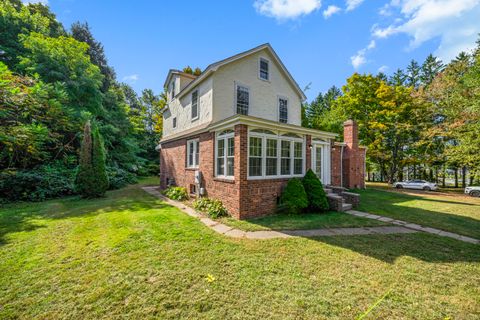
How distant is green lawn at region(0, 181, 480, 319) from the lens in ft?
8.59

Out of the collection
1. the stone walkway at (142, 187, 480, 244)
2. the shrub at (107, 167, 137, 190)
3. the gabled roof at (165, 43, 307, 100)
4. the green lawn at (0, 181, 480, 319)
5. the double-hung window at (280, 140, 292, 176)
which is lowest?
the green lawn at (0, 181, 480, 319)

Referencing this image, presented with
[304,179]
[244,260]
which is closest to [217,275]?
[244,260]

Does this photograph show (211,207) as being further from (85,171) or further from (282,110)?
(282,110)

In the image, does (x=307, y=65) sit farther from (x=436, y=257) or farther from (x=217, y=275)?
(x=217, y=275)

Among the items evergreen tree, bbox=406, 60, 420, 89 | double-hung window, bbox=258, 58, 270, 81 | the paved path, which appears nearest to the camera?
the paved path

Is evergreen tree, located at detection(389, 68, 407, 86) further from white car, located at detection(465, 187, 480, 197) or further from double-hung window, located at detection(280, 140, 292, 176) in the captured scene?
double-hung window, located at detection(280, 140, 292, 176)

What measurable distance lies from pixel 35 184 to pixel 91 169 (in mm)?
3199

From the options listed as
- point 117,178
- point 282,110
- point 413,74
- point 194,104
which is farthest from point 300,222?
point 413,74

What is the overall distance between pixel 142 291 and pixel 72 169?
1481 cm

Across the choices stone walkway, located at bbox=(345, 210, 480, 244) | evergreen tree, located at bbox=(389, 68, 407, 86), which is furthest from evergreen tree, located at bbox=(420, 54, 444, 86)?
stone walkway, located at bbox=(345, 210, 480, 244)

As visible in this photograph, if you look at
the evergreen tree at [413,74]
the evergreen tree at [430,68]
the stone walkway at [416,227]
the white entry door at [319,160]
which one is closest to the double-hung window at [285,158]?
the white entry door at [319,160]

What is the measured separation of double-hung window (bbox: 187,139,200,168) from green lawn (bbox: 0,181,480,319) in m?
5.03

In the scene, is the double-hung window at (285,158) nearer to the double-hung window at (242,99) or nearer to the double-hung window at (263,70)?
the double-hung window at (242,99)

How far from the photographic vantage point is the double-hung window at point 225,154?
7.34 meters
